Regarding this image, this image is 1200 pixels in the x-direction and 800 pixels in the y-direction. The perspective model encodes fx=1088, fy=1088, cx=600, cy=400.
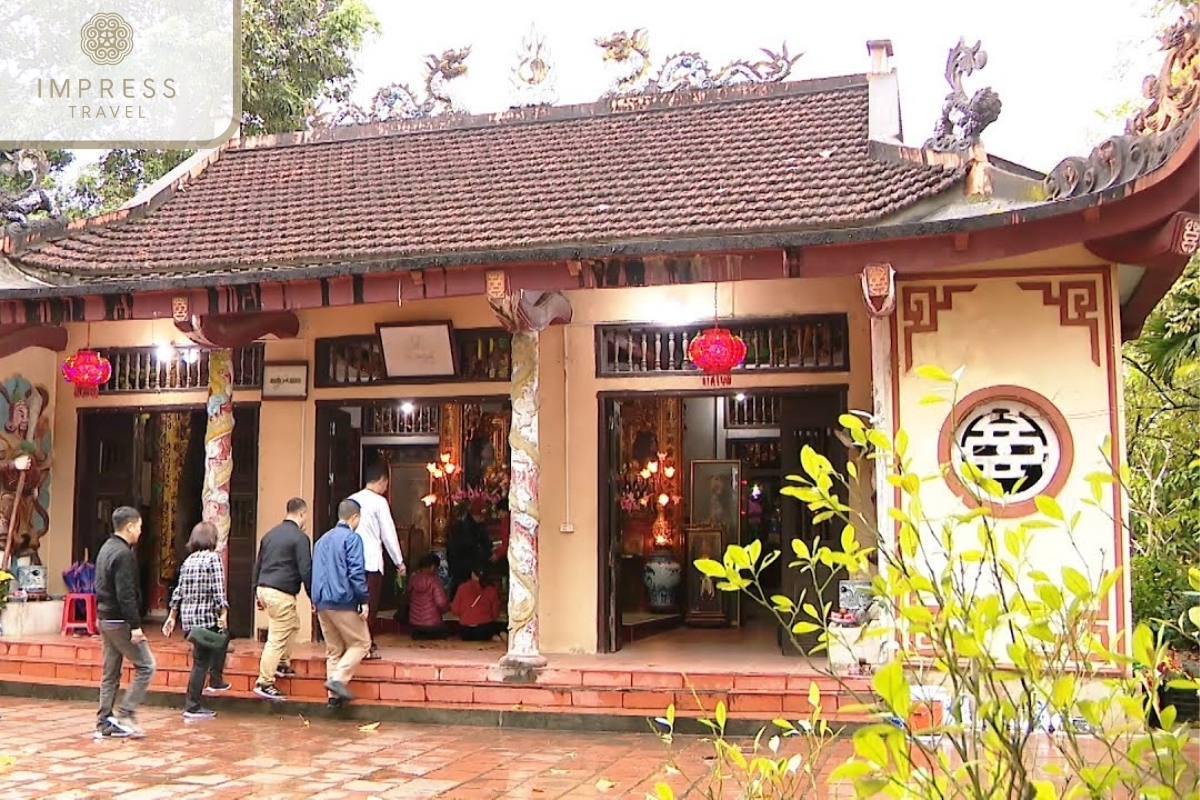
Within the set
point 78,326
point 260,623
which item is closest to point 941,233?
point 260,623

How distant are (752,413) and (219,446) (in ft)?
20.4

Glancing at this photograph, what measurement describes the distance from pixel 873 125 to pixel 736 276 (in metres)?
2.71

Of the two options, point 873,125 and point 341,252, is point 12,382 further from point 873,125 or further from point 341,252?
point 873,125

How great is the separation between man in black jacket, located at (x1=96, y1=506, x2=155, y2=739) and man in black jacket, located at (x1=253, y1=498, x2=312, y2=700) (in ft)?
3.35

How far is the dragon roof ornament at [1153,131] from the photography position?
602cm

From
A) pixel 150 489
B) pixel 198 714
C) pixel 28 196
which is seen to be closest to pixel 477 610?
pixel 198 714

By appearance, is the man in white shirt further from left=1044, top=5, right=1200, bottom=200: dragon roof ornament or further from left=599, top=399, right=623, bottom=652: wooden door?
left=1044, top=5, right=1200, bottom=200: dragon roof ornament

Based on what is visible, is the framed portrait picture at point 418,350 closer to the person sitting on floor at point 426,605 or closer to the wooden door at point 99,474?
the person sitting on floor at point 426,605

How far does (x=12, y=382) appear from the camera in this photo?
35.5ft

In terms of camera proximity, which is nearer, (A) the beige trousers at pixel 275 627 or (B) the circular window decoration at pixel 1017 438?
(B) the circular window decoration at pixel 1017 438

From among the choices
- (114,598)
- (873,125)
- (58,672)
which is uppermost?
(873,125)

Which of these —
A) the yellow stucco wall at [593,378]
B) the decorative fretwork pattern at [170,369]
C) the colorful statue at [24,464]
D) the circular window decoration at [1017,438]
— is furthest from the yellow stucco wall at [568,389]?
the colorful statue at [24,464]

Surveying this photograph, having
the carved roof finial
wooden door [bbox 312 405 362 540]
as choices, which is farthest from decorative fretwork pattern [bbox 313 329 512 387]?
the carved roof finial

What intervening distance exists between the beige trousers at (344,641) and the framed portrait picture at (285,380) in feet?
9.28
